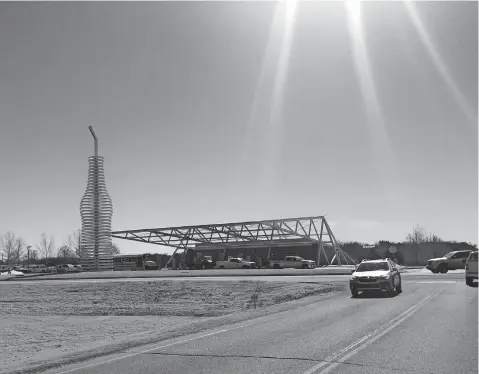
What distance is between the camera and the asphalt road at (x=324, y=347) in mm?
8141

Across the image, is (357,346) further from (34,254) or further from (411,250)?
(34,254)

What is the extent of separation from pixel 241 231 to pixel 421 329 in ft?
240

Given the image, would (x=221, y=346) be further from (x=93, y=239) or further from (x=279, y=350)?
(x=93, y=239)

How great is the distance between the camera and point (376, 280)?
70.3 ft

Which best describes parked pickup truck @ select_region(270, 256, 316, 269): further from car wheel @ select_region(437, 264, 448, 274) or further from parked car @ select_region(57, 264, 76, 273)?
parked car @ select_region(57, 264, 76, 273)

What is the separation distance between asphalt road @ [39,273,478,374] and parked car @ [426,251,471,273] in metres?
26.4

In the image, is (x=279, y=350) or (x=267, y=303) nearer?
(x=279, y=350)

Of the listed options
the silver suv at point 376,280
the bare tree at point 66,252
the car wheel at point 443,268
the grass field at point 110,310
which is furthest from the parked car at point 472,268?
the bare tree at point 66,252

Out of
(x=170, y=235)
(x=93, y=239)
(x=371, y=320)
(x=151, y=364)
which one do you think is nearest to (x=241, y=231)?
(x=170, y=235)

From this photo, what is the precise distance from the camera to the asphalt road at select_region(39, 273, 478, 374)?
8141mm

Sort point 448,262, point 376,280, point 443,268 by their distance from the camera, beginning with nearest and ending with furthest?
1. point 376,280
2. point 443,268
3. point 448,262

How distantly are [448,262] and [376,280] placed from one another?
23322 millimetres

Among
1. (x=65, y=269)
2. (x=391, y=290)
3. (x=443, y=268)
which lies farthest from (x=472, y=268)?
(x=65, y=269)

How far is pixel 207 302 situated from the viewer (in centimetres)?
2161
